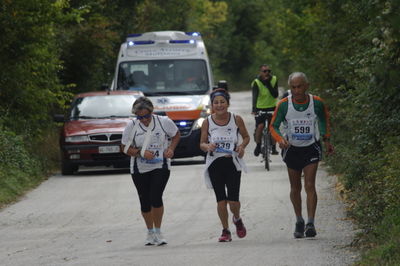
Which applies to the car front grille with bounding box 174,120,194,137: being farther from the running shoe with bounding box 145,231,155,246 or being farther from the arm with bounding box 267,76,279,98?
the running shoe with bounding box 145,231,155,246

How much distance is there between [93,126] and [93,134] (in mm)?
355

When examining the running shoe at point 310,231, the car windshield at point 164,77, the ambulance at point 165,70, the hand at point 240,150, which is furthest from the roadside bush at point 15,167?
the running shoe at point 310,231

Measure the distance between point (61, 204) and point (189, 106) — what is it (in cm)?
716

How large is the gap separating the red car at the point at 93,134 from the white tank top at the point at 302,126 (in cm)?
982

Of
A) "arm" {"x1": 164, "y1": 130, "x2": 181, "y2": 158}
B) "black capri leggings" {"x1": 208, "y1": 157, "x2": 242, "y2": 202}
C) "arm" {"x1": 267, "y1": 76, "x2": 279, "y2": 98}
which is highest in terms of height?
"arm" {"x1": 267, "y1": 76, "x2": 279, "y2": 98}

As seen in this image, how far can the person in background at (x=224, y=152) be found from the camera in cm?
1118

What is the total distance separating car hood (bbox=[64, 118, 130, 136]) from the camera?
21.0 meters

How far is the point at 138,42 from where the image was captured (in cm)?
2503

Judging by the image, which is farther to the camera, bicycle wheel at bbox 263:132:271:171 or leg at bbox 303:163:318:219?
bicycle wheel at bbox 263:132:271:171

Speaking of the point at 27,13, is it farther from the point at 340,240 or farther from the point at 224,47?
the point at 224,47

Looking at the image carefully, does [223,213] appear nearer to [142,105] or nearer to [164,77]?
[142,105]

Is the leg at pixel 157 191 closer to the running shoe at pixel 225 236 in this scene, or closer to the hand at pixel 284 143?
the running shoe at pixel 225 236

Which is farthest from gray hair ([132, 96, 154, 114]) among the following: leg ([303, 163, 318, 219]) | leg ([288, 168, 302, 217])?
leg ([303, 163, 318, 219])

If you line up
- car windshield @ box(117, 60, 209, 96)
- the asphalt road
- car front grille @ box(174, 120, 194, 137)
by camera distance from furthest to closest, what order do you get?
1. car windshield @ box(117, 60, 209, 96)
2. car front grille @ box(174, 120, 194, 137)
3. the asphalt road
